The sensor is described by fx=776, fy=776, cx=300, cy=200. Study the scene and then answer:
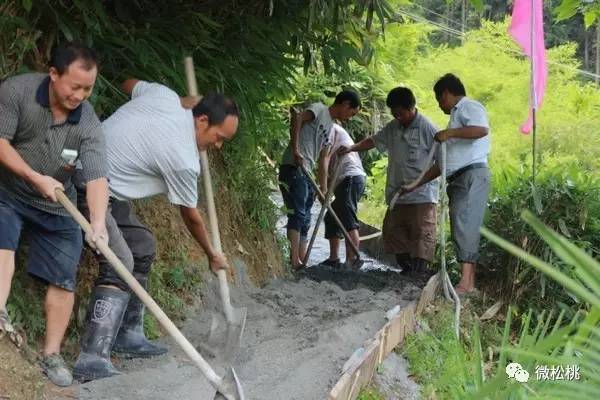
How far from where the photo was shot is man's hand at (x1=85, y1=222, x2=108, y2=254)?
331 centimetres

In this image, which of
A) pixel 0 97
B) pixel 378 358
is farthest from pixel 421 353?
pixel 0 97

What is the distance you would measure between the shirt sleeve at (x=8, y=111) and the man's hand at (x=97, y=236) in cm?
55

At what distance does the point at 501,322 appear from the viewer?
6.90 m

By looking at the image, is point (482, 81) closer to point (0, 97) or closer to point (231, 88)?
point (231, 88)

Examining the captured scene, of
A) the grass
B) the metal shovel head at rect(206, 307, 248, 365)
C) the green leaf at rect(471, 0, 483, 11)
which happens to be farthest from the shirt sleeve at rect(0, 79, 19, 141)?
the green leaf at rect(471, 0, 483, 11)

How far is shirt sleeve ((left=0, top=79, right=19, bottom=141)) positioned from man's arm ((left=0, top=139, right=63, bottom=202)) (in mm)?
50

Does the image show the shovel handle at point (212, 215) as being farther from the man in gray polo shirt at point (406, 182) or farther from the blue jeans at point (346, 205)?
the blue jeans at point (346, 205)

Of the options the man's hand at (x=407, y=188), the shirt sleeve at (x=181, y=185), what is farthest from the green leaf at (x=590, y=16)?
the shirt sleeve at (x=181, y=185)

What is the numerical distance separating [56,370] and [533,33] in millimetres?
5476

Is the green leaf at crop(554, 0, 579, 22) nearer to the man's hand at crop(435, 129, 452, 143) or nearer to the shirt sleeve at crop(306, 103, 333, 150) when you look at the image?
the man's hand at crop(435, 129, 452, 143)

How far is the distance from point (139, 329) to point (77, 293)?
397 millimetres

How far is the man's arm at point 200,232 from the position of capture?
405 centimetres

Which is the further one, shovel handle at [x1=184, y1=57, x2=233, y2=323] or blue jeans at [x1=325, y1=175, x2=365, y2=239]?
blue jeans at [x1=325, y1=175, x2=365, y2=239]

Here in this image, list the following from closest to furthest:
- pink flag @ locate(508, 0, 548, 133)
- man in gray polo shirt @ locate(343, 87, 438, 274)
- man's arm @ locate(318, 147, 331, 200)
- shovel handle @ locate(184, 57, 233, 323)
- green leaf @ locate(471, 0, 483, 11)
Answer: shovel handle @ locate(184, 57, 233, 323) < green leaf @ locate(471, 0, 483, 11) < pink flag @ locate(508, 0, 548, 133) < man in gray polo shirt @ locate(343, 87, 438, 274) < man's arm @ locate(318, 147, 331, 200)
